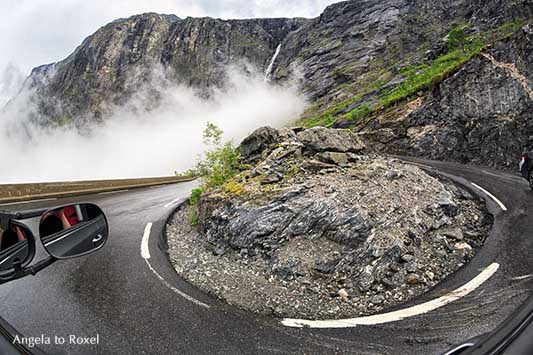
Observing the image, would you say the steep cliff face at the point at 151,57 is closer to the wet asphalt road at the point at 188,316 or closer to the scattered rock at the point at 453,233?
the scattered rock at the point at 453,233

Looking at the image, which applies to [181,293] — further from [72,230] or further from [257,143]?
[257,143]

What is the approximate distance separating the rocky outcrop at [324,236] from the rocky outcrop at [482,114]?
39.0ft

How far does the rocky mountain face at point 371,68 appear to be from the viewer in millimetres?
20406

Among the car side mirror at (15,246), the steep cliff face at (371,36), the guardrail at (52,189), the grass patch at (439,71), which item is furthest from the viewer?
the steep cliff face at (371,36)

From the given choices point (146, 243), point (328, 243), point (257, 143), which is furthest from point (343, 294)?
point (257, 143)

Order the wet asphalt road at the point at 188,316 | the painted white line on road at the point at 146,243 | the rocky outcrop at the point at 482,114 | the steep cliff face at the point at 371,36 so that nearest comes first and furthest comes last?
→ the wet asphalt road at the point at 188,316
the painted white line on road at the point at 146,243
the rocky outcrop at the point at 482,114
the steep cliff face at the point at 371,36

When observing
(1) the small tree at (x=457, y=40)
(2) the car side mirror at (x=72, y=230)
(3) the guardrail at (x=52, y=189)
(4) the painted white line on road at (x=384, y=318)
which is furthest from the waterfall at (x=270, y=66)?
(2) the car side mirror at (x=72, y=230)

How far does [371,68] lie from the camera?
74562mm

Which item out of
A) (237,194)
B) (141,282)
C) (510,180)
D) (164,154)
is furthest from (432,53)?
(164,154)

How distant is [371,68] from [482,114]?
198 ft

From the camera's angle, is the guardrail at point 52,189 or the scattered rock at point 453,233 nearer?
the scattered rock at point 453,233

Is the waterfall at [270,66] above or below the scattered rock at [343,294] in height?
above

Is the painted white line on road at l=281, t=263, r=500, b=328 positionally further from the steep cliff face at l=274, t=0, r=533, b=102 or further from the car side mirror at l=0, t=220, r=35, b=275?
the steep cliff face at l=274, t=0, r=533, b=102

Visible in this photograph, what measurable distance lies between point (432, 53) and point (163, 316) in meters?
63.5
